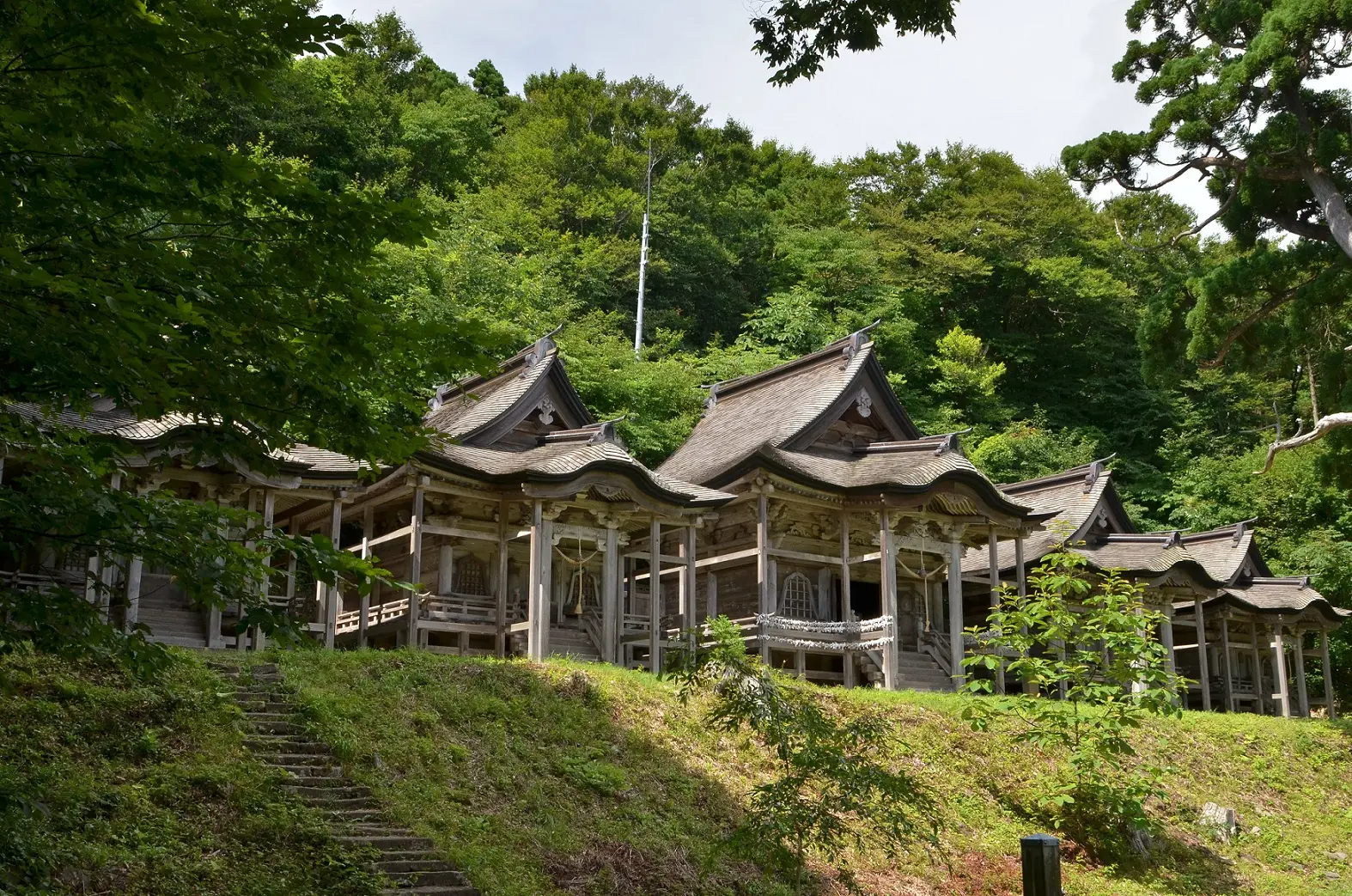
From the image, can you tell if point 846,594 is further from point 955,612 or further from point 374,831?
point 374,831

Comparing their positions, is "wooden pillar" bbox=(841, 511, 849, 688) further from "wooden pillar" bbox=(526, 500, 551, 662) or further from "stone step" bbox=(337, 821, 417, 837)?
"stone step" bbox=(337, 821, 417, 837)

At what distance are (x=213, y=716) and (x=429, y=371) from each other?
285 inches

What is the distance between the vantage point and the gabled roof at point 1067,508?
32000 millimetres

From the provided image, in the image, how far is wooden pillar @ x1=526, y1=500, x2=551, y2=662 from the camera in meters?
21.3

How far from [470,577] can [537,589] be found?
15.2 feet

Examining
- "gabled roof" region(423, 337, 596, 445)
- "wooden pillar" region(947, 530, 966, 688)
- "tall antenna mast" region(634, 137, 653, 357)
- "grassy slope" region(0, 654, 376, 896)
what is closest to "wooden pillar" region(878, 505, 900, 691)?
"wooden pillar" region(947, 530, 966, 688)

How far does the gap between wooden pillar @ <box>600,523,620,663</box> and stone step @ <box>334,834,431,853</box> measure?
10323 millimetres

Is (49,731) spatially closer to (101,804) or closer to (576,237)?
(101,804)

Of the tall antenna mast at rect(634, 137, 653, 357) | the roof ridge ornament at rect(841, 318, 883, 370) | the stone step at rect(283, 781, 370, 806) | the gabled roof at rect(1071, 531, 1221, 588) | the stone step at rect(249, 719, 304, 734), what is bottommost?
the stone step at rect(283, 781, 370, 806)

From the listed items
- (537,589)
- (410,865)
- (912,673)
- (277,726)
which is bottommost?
(410,865)

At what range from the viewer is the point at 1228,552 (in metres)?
34.9

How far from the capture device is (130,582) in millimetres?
18516

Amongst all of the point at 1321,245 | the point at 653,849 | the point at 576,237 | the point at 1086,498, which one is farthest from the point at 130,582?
the point at 576,237

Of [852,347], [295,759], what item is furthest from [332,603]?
[852,347]
